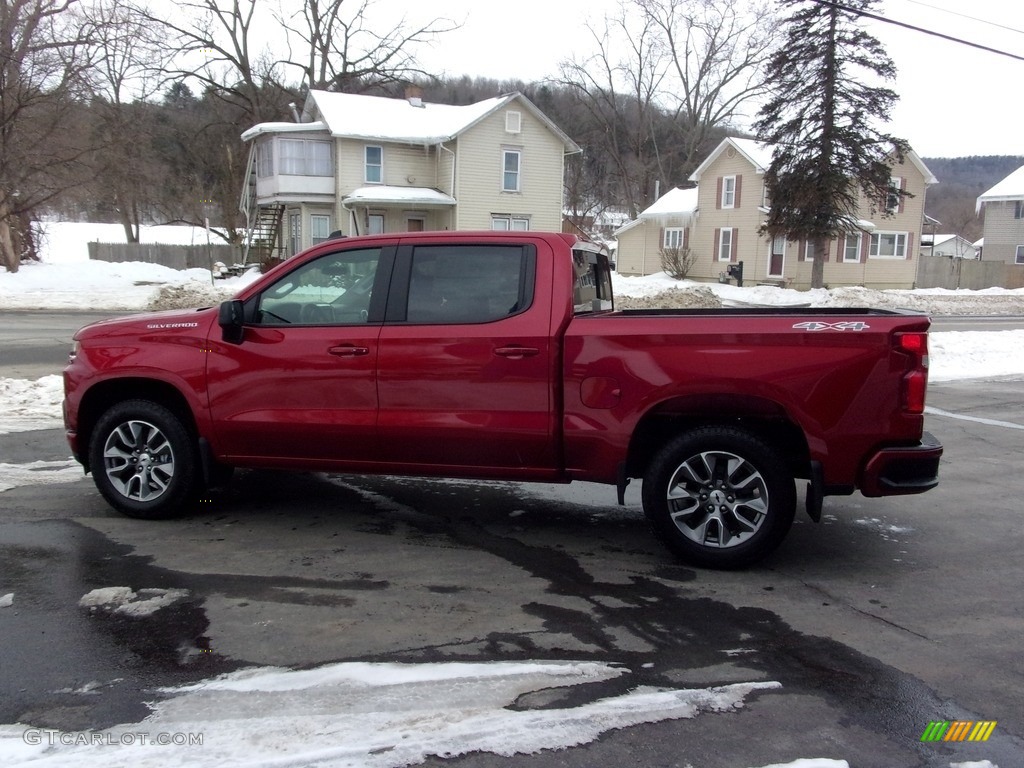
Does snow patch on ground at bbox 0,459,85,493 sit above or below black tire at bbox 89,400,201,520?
below

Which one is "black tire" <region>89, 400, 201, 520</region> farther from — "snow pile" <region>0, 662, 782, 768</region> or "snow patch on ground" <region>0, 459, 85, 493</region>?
"snow pile" <region>0, 662, 782, 768</region>

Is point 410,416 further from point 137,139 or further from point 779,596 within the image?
point 137,139

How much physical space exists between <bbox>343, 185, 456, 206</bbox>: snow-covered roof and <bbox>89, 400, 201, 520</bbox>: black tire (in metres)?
30.2

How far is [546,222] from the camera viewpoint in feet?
126

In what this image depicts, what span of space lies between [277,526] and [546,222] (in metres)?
34.1

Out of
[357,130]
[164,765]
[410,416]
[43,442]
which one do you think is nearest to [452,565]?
[410,416]

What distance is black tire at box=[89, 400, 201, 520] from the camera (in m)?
5.59

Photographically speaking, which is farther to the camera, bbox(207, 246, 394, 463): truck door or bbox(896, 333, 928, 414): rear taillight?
bbox(207, 246, 394, 463): truck door

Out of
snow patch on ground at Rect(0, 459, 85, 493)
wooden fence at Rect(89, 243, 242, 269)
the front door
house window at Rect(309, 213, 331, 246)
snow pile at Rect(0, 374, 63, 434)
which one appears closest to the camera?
snow patch on ground at Rect(0, 459, 85, 493)

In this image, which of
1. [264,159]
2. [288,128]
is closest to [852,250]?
[288,128]

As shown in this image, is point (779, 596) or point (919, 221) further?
point (919, 221)

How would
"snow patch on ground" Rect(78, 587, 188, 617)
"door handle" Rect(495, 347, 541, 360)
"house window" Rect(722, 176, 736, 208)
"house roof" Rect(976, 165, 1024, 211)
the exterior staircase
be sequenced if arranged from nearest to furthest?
"snow patch on ground" Rect(78, 587, 188, 617) < "door handle" Rect(495, 347, 541, 360) < the exterior staircase < "house window" Rect(722, 176, 736, 208) < "house roof" Rect(976, 165, 1024, 211)

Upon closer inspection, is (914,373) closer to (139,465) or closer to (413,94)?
(139,465)

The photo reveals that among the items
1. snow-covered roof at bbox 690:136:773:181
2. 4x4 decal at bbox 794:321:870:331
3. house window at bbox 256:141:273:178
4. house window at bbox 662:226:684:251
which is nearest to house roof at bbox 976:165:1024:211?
snow-covered roof at bbox 690:136:773:181
